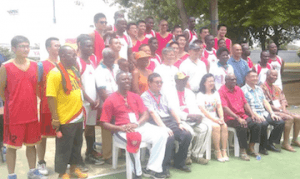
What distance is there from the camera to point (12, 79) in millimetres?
4043

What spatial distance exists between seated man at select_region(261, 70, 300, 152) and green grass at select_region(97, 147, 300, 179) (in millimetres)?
603

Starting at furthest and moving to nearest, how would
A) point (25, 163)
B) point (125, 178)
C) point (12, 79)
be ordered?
point (25, 163)
point (125, 178)
point (12, 79)

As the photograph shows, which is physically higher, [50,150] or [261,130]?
[261,130]

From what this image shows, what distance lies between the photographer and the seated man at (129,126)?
445 centimetres

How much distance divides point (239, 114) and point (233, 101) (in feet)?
0.83

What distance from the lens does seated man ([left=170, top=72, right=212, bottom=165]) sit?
17.0 feet

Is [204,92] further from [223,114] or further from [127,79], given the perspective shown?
[127,79]

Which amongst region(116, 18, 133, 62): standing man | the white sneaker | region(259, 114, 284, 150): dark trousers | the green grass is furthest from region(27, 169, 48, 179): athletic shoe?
region(259, 114, 284, 150): dark trousers

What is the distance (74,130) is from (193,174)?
1.88 meters

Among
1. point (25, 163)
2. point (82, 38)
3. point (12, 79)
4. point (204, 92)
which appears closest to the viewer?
point (12, 79)

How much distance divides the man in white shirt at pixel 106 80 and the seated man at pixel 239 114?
2027 mm

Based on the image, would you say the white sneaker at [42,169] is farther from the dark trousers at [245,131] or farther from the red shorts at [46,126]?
the dark trousers at [245,131]

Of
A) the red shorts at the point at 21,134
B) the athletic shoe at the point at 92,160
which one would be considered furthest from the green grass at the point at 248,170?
the red shorts at the point at 21,134

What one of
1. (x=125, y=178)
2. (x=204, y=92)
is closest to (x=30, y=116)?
(x=125, y=178)
